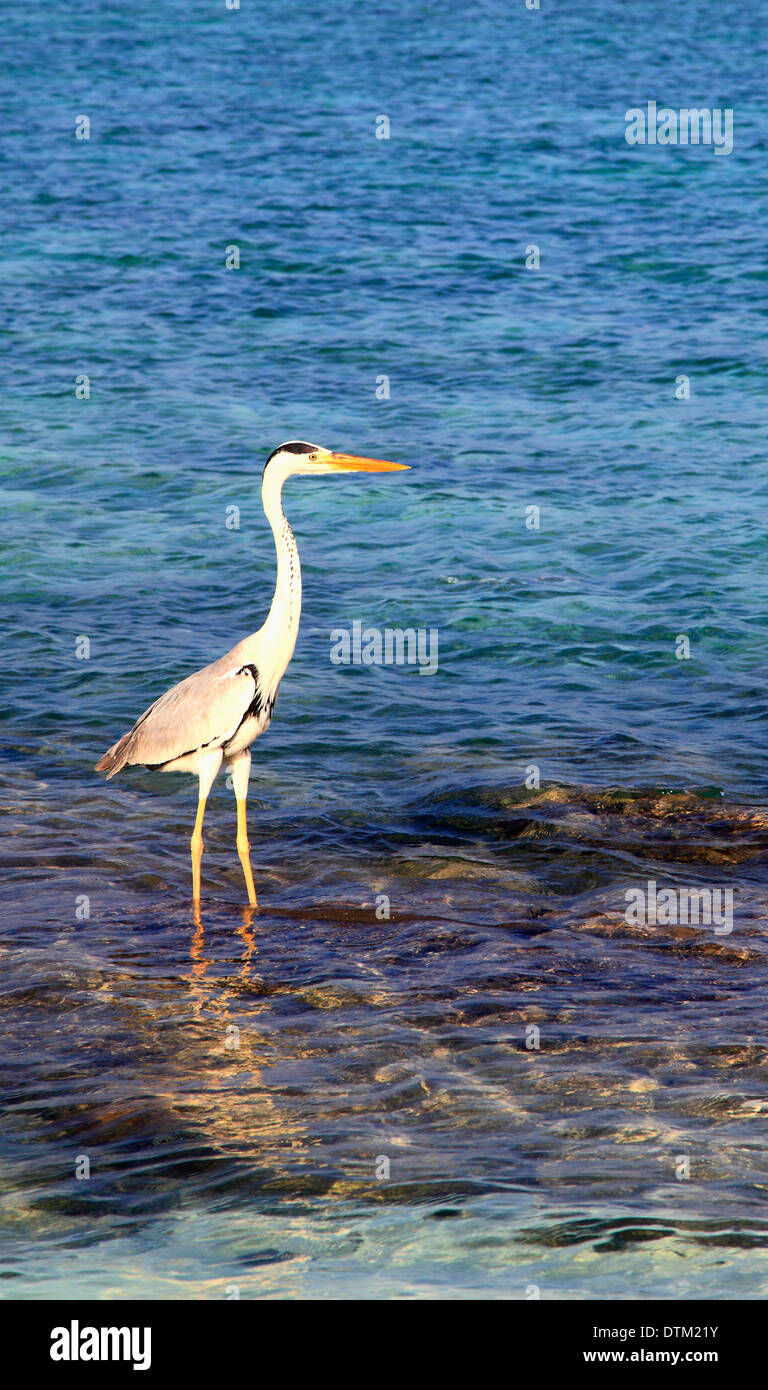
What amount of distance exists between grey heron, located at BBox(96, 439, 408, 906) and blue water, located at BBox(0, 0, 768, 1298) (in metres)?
0.79

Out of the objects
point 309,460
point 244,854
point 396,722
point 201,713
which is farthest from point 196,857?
point 396,722

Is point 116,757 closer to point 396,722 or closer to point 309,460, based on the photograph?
point 309,460

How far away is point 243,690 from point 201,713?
28 centimetres

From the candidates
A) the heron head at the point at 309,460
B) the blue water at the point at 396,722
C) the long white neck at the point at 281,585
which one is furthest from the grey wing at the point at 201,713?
the heron head at the point at 309,460

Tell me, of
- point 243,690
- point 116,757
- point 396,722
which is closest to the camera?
point 243,690

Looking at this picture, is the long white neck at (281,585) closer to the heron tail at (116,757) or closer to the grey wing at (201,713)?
the grey wing at (201,713)

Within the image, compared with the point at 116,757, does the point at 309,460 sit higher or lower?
higher

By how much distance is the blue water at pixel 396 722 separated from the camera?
6.48 m

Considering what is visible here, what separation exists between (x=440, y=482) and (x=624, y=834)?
7.87 metres

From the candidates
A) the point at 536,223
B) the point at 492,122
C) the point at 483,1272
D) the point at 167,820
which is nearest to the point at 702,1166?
the point at 483,1272

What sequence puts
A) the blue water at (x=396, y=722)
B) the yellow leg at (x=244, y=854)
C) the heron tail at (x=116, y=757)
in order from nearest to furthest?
the blue water at (x=396, y=722) < the yellow leg at (x=244, y=854) < the heron tail at (x=116, y=757)

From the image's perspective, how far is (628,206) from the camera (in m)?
27.4

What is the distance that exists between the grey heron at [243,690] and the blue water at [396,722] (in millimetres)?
786

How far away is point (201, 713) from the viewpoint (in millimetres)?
9180
